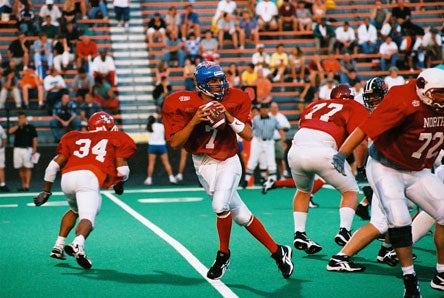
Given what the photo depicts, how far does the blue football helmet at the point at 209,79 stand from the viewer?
285 inches

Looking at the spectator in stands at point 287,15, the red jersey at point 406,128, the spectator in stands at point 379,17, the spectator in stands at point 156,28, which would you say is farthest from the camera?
the spectator in stands at point 379,17

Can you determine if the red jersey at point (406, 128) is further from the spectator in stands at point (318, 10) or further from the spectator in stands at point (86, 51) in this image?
the spectator in stands at point (318, 10)

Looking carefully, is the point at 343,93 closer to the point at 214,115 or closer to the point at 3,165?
the point at 214,115

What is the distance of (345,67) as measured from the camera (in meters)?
22.2

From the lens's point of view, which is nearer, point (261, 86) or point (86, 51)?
point (261, 86)

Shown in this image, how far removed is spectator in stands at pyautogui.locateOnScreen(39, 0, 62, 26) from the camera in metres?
22.1

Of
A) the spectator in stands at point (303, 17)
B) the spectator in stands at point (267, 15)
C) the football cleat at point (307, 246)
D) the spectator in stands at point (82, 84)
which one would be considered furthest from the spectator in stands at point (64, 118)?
the football cleat at point (307, 246)

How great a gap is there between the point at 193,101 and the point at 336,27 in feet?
58.4

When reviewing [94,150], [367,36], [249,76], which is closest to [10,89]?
[249,76]

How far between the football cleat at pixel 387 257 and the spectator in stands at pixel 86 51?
1374cm


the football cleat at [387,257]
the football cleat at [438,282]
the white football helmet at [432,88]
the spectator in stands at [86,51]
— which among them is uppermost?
the white football helmet at [432,88]

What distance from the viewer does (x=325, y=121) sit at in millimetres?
8664

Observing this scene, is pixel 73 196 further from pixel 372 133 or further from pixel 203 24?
pixel 203 24

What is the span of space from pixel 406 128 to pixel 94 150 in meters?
3.34
